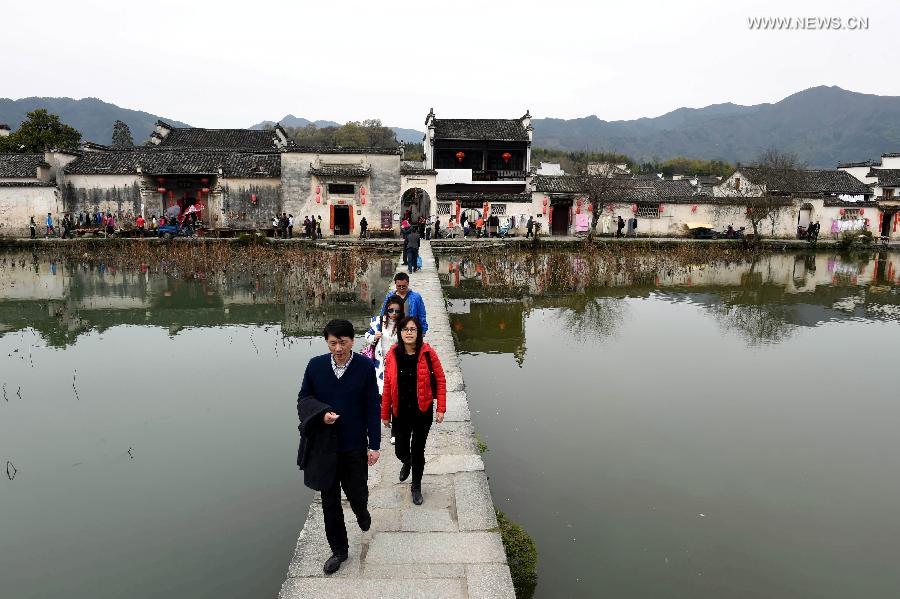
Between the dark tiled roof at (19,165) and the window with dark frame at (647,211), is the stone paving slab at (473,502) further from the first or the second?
the window with dark frame at (647,211)

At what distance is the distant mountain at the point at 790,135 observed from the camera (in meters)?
152

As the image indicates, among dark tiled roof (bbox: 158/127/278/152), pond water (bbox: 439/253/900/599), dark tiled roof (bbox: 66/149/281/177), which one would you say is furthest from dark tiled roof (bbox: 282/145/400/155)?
pond water (bbox: 439/253/900/599)

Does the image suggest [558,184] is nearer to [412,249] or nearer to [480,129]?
[480,129]

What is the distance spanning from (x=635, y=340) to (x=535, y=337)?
6.09ft

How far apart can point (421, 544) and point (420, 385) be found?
1.03 metres

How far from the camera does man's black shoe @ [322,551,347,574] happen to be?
3420mm

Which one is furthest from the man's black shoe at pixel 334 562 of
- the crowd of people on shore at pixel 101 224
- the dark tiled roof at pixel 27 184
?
the dark tiled roof at pixel 27 184

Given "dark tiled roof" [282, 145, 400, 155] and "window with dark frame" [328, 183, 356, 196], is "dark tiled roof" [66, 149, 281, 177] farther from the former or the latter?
"window with dark frame" [328, 183, 356, 196]

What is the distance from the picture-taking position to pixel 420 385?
402 centimetres

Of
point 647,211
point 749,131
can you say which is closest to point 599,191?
point 647,211

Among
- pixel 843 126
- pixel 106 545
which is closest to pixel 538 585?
pixel 106 545

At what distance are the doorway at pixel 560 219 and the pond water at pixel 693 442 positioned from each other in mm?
17222

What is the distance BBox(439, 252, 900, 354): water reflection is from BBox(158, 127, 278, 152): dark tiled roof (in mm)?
16496

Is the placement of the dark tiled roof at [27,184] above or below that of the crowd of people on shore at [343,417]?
above
